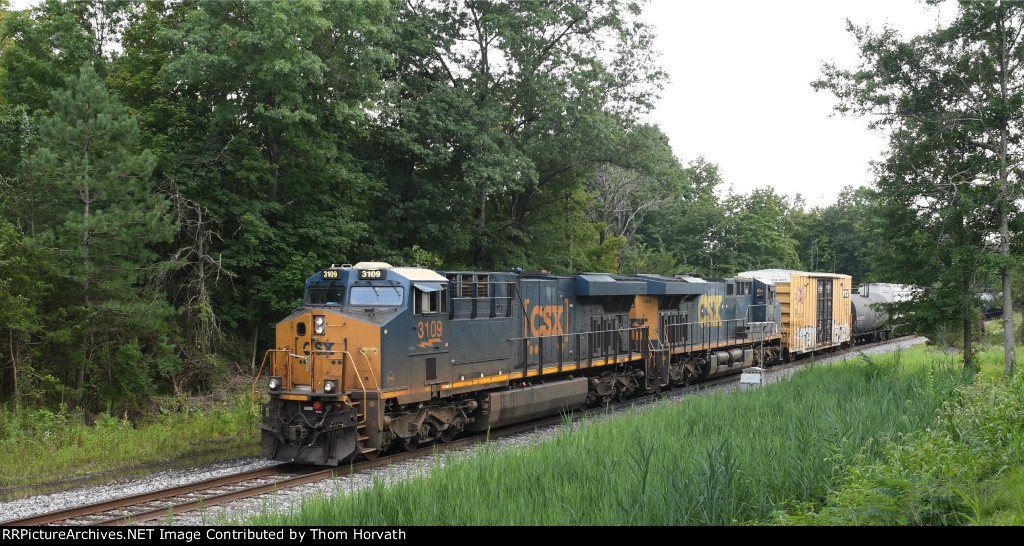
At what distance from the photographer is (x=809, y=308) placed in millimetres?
28609

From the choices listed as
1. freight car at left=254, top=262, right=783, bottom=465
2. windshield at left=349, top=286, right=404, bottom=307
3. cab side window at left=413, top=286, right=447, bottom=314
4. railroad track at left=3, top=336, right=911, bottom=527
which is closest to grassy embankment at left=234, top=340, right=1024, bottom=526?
railroad track at left=3, top=336, right=911, bottom=527

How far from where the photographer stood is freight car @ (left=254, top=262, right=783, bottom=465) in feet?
38.7

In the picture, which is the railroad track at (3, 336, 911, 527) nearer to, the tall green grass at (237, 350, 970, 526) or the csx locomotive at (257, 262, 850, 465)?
the csx locomotive at (257, 262, 850, 465)

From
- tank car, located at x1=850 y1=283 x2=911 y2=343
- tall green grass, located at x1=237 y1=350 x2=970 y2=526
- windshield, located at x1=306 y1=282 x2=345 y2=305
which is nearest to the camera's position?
tall green grass, located at x1=237 y1=350 x2=970 y2=526

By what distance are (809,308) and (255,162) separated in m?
21.5

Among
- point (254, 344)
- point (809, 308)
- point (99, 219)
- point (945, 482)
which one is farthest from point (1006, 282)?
point (99, 219)

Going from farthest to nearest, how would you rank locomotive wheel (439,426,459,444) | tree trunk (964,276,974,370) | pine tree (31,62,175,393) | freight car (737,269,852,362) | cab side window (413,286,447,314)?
freight car (737,269,852,362), tree trunk (964,276,974,370), pine tree (31,62,175,393), locomotive wheel (439,426,459,444), cab side window (413,286,447,314)

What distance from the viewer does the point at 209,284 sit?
64.5 feet

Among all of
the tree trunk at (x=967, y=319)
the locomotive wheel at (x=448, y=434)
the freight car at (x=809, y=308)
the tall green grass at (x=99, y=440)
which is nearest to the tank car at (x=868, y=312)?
the freight car at (x=809, y=308)

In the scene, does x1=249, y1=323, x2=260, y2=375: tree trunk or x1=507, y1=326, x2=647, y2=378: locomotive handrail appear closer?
x1=507, y1=326, x2=647, y2=378: locomotive handrail

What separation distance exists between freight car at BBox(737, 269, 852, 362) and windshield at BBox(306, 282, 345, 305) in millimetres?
18488

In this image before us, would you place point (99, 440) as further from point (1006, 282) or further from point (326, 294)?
point (1006, 282)

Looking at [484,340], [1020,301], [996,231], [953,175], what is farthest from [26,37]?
[1020,301]

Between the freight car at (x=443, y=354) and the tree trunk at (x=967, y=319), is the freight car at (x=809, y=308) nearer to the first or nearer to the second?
the tree trunk at (x=967, y=319)
